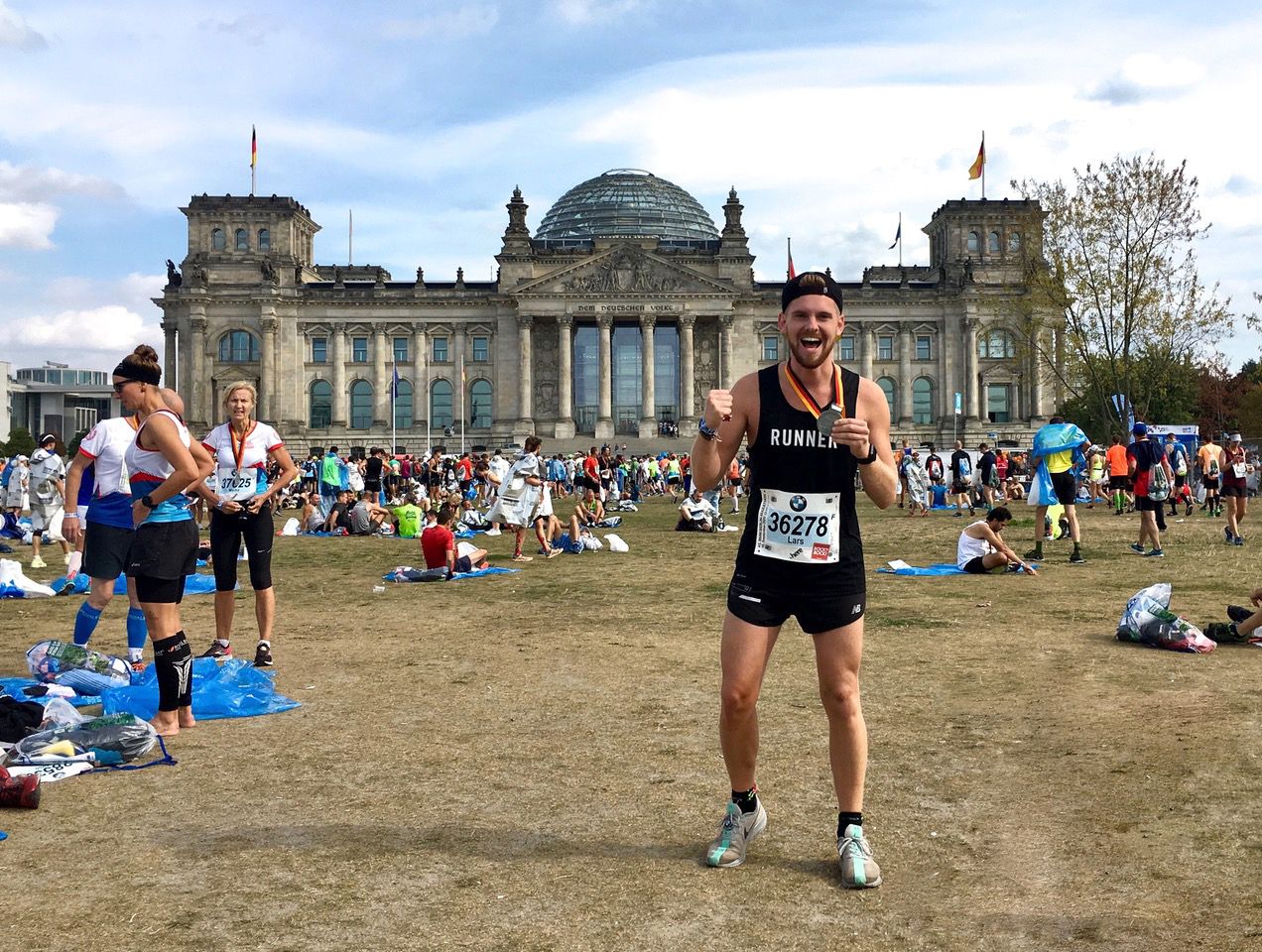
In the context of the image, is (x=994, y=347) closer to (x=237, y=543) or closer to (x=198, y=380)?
(x=198, y=380)

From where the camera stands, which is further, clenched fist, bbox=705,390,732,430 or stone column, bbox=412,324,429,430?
stone column, bbox=412,324,429,430

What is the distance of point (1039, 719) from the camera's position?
6.99m

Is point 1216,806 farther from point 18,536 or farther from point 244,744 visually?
point 18,536

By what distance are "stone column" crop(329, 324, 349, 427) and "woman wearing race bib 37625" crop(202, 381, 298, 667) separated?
7384cm

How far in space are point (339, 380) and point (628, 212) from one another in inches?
1018

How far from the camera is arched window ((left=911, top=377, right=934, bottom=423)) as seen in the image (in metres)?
82.9

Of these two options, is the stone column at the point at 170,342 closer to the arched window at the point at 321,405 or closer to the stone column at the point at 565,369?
the arched window at the point at 321,405

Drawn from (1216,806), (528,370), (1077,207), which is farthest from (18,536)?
(528,370)

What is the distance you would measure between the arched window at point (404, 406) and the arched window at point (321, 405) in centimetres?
444

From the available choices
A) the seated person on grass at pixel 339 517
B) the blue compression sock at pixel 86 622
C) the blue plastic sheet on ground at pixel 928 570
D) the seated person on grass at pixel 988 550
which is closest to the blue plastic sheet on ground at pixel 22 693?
the blue compression sock at pixel 86 622

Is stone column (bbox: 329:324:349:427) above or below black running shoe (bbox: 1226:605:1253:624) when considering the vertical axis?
above

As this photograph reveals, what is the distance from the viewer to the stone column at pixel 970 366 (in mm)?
81438

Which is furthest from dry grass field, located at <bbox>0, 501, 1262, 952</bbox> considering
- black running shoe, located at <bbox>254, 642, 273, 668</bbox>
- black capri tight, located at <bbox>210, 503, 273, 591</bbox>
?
black capri tight, located at <bbox>210, 503, 273, 591</bbox>

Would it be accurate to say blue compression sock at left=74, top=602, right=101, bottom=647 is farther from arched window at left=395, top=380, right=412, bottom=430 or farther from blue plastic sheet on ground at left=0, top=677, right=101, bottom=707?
arched window at left=395, top=380, right=412, bottom=430
